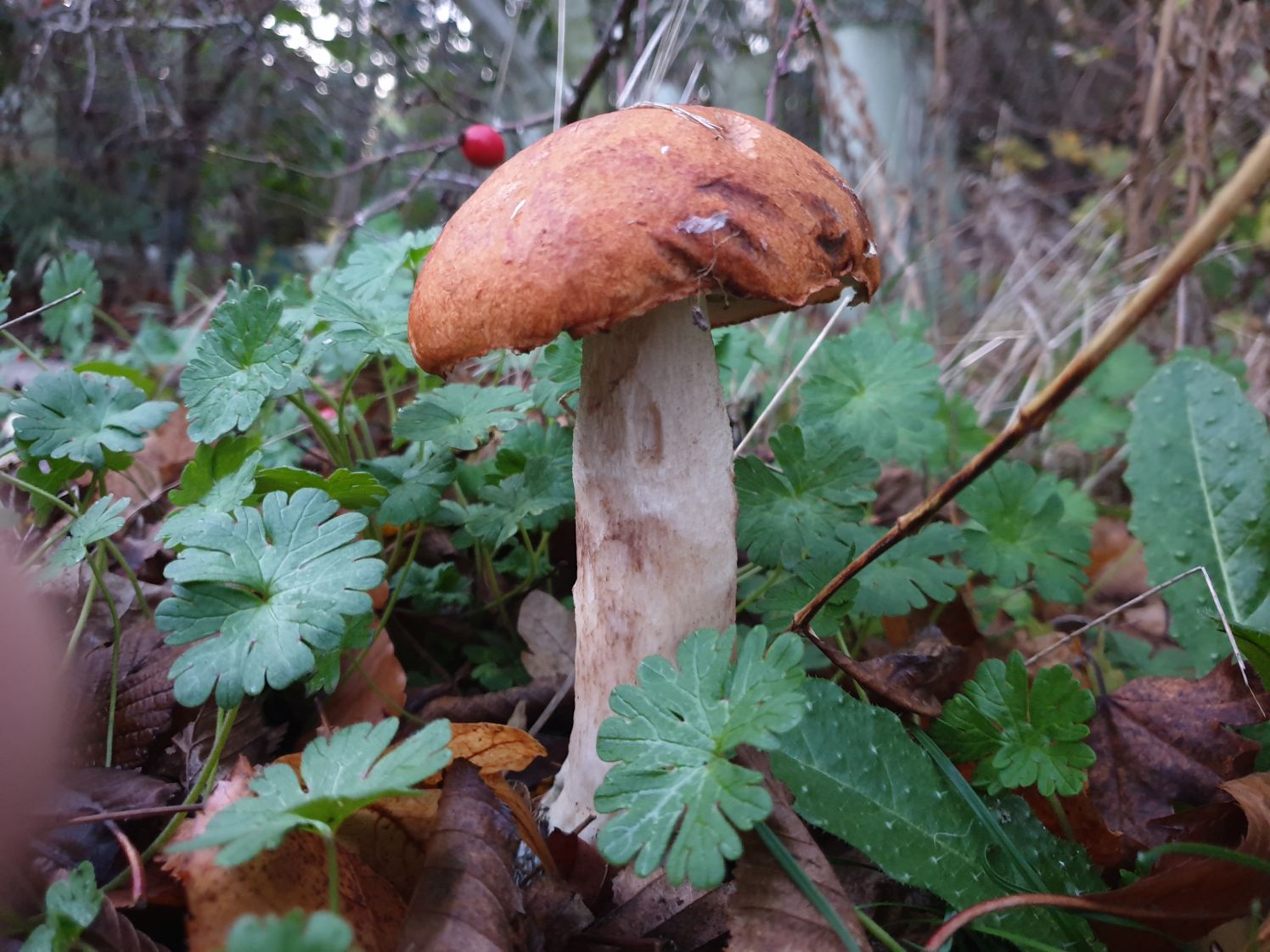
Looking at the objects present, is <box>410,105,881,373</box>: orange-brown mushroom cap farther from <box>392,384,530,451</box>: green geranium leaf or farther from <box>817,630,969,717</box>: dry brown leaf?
<box>817,630,969,717</box>: dry brown leaf

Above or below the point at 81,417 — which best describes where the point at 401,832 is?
below

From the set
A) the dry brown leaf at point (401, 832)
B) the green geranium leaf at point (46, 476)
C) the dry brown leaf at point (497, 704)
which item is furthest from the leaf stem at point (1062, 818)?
the green geranium leaf at point (46, 476)

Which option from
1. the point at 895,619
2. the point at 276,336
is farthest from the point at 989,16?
the point at 276,336

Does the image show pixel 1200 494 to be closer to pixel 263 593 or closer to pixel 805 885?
pixel 805 885

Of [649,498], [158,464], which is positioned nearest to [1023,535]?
[649,498]

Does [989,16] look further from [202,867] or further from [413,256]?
[202,867]

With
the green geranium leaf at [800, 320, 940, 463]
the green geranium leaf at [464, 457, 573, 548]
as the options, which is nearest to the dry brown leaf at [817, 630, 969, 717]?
the green geranium leaf at [800, 320, 940, 463]

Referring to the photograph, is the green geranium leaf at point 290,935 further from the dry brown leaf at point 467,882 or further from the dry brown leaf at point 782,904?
the dry brown leaf at point 782,904
